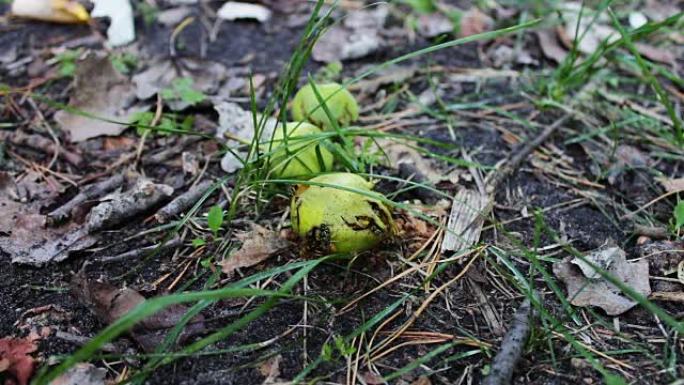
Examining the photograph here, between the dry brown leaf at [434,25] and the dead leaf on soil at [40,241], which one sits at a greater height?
the dry brown leaf at [434,25]

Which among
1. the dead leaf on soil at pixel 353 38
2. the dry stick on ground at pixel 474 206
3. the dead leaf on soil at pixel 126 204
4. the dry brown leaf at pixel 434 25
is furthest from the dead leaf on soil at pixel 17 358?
the dry brown leaf at pixel 434 25

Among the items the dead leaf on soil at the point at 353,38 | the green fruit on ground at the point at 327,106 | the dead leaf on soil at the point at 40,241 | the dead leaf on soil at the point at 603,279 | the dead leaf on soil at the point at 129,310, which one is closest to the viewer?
the dead leaf on soil at the point at 129,310

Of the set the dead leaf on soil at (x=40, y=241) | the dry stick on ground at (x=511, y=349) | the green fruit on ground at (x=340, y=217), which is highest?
the green fruit on ground at (x=340, y=217)

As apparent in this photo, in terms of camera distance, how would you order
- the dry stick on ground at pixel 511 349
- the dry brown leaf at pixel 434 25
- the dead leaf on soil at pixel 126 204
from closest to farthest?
the dry stick on ground at pixel 511 349 < the dead leaf on soil at pixel 126 204 < the dry brown leaf at pixel 434 25

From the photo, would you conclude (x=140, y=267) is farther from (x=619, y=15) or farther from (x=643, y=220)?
(x=619, y=15)

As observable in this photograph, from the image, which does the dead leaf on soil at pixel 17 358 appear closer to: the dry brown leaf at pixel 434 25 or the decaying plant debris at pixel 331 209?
the decaying plant debris at pixel 331 209

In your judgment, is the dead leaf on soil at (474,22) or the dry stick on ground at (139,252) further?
the dead leaf on soil at (474,22)

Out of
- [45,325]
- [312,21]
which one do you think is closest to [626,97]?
[312,21]
